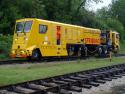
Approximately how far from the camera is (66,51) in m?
29.8

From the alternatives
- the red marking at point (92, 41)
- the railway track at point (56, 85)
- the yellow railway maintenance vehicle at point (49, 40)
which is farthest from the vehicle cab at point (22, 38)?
the railway track at point (56, 85)

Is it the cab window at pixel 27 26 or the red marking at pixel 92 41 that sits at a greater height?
the cab window at pixel 27 26

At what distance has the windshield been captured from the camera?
26141 mm

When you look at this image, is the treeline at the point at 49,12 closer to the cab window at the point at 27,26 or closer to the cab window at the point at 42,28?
the cab window at the point at 27,26

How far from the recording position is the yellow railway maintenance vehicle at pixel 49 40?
25.8m

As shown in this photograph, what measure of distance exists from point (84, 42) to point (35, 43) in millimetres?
8596

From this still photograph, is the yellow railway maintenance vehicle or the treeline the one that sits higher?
the treeline

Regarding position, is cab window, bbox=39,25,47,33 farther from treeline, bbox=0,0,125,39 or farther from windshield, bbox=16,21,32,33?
treeline, bbox=0,0,125,39

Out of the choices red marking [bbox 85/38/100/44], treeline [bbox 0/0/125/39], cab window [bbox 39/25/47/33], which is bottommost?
red marking [bbox 85/38/100/44]

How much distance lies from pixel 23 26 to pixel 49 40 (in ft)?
7.58

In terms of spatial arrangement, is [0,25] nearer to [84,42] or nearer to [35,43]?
[84,42]

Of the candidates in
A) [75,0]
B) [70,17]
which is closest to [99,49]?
[70,17]

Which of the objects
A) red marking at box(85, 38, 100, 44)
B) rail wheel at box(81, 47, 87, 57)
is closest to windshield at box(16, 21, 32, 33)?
rail wheel at box(81, 47, 87, 57)

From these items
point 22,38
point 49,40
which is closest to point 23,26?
point 22,38
